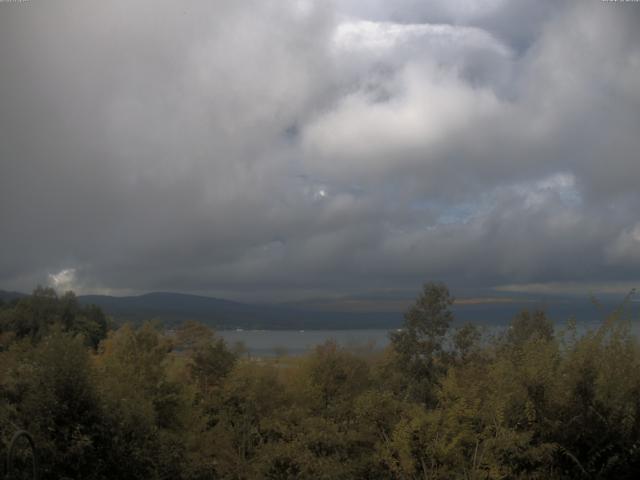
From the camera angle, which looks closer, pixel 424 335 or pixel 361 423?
pixel 361 423

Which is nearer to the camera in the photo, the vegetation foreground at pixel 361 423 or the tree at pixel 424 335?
the vegetation foreground at pixel 361 423

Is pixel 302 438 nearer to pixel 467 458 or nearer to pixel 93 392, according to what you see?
pixel 467 458

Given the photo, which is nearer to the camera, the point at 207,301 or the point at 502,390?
the point at 502,390

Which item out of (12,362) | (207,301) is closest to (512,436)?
(12,362)

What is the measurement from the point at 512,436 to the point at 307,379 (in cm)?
748

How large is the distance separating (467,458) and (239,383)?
28.5 ft

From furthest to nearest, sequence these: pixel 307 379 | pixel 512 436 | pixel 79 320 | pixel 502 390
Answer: pixel 79 320 < pixel 307 379 < pixel 502 390 < pixel 512 436

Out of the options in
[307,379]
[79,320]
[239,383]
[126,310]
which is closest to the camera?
[307,379]

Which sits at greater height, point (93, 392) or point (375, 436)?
point (93, 392)

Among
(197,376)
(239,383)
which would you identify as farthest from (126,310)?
(239,383)

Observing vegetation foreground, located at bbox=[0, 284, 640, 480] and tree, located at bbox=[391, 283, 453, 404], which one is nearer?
vegetation foreground, located at bbox=[0, 284, 640, 480]

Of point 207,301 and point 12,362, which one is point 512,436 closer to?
point 12,362

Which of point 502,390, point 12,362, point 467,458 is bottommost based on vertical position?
point 467,458

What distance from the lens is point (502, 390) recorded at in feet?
37.7
